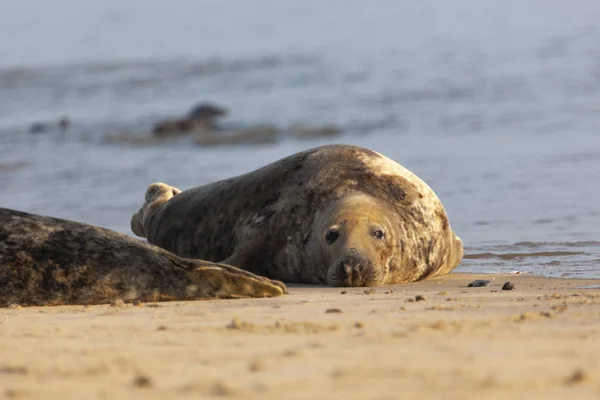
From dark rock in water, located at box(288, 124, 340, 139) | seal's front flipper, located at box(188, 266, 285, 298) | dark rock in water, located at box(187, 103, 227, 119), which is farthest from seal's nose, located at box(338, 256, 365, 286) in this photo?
dark rock in water, located at box(187, 103, 227, 119)

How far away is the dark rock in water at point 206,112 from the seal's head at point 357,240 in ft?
53.7

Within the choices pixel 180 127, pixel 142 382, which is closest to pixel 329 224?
pixel 142 382

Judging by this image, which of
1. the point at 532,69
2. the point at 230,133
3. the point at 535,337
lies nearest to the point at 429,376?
the point at 535,337

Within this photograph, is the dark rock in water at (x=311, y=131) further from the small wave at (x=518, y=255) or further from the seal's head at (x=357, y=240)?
the seal's head at (x=357, y=240)

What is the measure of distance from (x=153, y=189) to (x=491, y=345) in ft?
20.1

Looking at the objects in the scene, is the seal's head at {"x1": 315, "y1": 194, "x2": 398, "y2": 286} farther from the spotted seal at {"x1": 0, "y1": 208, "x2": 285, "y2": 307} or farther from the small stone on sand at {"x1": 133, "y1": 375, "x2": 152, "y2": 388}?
the small stone on sand at {"x1": 133, "y1": 375, "x2": 152, "y2": 388}

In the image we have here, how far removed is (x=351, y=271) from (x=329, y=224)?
56 centimetres

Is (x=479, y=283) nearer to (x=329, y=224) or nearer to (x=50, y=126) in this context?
(x=329, y=224)

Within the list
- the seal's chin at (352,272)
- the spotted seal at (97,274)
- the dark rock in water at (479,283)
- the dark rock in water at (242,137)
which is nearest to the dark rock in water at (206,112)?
the dark rock in water at (242,137)

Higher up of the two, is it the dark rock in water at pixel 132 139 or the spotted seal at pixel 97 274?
the dark rock in water at pixel 132 139

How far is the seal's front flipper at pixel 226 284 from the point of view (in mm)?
5980

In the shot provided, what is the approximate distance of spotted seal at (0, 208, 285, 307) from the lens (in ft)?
19.6

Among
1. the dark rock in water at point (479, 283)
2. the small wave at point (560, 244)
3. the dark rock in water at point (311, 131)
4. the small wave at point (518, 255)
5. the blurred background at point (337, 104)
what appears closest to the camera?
the dark rock in water at point (479, 283)

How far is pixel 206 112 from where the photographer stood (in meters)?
24.2
